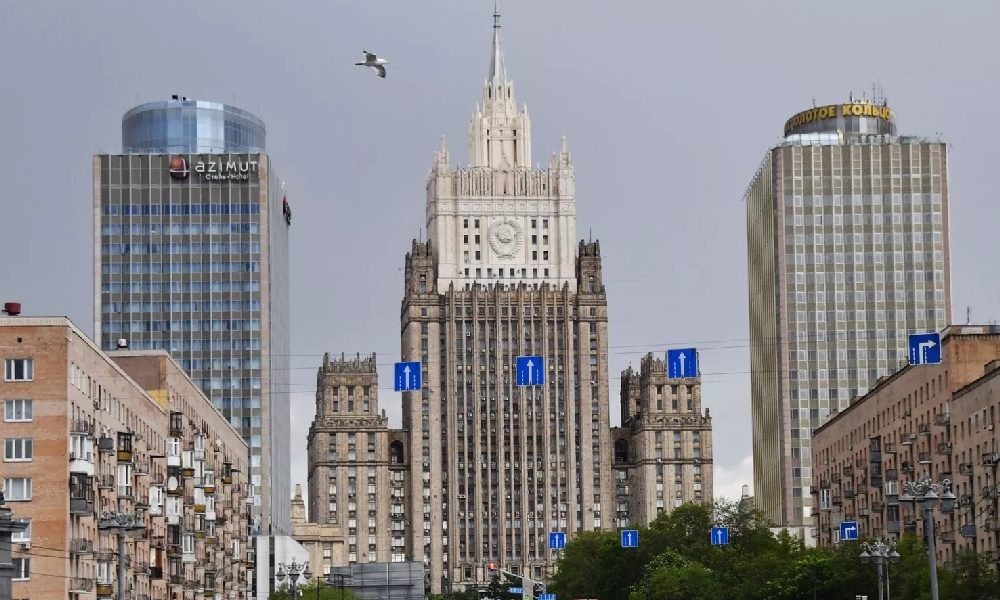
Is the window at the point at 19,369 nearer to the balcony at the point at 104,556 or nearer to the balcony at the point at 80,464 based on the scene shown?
the balcony at the point at 80,464

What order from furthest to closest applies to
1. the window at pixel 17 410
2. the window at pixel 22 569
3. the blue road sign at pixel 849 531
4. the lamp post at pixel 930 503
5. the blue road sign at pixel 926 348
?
the blue road sign at pixel 849 531 < the blue road sign at pixel 926 348 < the window at pixel 17 410 < the window at pixel 22 569 < the lamp post at pixel 930 503

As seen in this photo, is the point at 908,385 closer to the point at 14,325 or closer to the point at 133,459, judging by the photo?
the point at 133,459

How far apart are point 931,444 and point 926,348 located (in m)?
35.5

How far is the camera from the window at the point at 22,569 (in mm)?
113312

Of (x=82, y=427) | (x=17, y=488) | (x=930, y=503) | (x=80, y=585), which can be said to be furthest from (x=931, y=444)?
(x=930, y=503)

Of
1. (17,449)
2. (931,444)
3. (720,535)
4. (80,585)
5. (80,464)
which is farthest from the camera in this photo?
(720,535)

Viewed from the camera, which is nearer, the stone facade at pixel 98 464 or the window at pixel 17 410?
the stone facade at pixel 98 464

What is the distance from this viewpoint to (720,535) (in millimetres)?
195125

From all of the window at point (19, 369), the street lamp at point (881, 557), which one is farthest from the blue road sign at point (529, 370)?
the window at point (19, 369)

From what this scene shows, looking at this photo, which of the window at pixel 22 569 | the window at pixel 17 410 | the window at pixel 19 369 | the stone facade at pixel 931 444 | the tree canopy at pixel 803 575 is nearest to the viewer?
the window at pixel 22 569

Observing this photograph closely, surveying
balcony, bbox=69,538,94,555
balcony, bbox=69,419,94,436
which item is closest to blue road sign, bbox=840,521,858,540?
balcony, bbox=69,538,94,555

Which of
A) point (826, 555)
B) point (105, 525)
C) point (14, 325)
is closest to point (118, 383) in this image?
point (14, 325)

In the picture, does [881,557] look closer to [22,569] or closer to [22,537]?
[22,569]

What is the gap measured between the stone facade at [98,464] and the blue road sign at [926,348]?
136 ft
